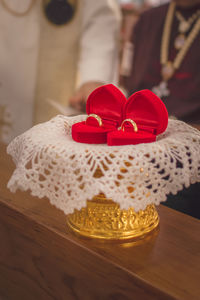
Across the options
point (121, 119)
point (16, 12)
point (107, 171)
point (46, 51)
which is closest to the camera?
point (107, 171)

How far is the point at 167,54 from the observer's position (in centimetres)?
163

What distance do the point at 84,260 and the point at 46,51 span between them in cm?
133

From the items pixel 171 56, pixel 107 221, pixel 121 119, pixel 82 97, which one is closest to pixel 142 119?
pixel 121 119

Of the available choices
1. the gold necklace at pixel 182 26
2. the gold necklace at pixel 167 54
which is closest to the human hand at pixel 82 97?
the gold necklace at pixel 167 54

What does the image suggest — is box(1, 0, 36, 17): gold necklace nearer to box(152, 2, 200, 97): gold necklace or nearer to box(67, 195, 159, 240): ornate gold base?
box(152, 2, 200, 97): gold necklace

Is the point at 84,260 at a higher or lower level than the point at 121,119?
lower

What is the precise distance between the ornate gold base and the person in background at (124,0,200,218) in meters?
1.02

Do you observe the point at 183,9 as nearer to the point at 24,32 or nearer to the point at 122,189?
the point at 24,32

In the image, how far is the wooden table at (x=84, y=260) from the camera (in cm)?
41

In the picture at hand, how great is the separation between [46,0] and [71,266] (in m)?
1.37

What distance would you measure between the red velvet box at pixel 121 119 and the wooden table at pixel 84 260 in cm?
15

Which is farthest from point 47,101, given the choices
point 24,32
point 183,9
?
point 183,9

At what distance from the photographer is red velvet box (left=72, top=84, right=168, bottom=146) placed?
1.55 feet

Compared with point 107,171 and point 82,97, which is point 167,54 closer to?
point 82,97
